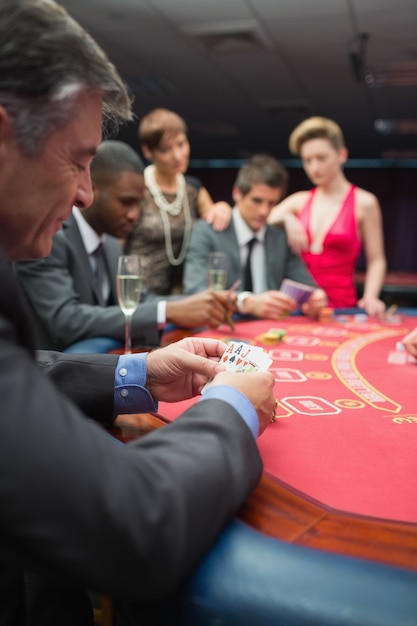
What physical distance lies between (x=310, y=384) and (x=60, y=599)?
0.80m

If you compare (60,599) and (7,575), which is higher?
(7,575)

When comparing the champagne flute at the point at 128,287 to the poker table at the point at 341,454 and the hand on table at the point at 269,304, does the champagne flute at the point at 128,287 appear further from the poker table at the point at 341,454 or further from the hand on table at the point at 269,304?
the hand on table at the point at 269,304

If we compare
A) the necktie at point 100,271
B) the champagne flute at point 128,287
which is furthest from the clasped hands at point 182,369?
the necktie at point 100,271

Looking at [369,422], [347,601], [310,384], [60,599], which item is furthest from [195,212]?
[347,601]

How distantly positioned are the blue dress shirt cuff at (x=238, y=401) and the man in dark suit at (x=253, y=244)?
2154 mm

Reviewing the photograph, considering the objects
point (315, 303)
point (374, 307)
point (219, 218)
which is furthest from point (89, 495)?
point (219, 218)

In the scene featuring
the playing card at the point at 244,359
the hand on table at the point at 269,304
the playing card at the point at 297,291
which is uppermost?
the playing card at the point at 244,359

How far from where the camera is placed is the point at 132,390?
114 centimetres

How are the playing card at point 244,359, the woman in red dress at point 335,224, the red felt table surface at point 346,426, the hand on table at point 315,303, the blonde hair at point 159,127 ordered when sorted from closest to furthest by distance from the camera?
the red felt table surface at point 346,426
the playing card at point 244,359
the hand on table at point 315,303
the blonde hair at point 159,127
the woman in red dress at point 335,224

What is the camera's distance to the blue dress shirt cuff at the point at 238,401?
81 centimetres

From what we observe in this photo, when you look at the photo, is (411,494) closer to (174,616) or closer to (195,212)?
(174,616)

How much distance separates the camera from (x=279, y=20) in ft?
16.4

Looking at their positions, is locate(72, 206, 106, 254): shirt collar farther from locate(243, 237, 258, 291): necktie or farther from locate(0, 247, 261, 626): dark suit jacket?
locate(0, 247, 261, 626): dark suit jacket

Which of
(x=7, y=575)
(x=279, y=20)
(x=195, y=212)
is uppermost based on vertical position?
(x=279, y=20)
